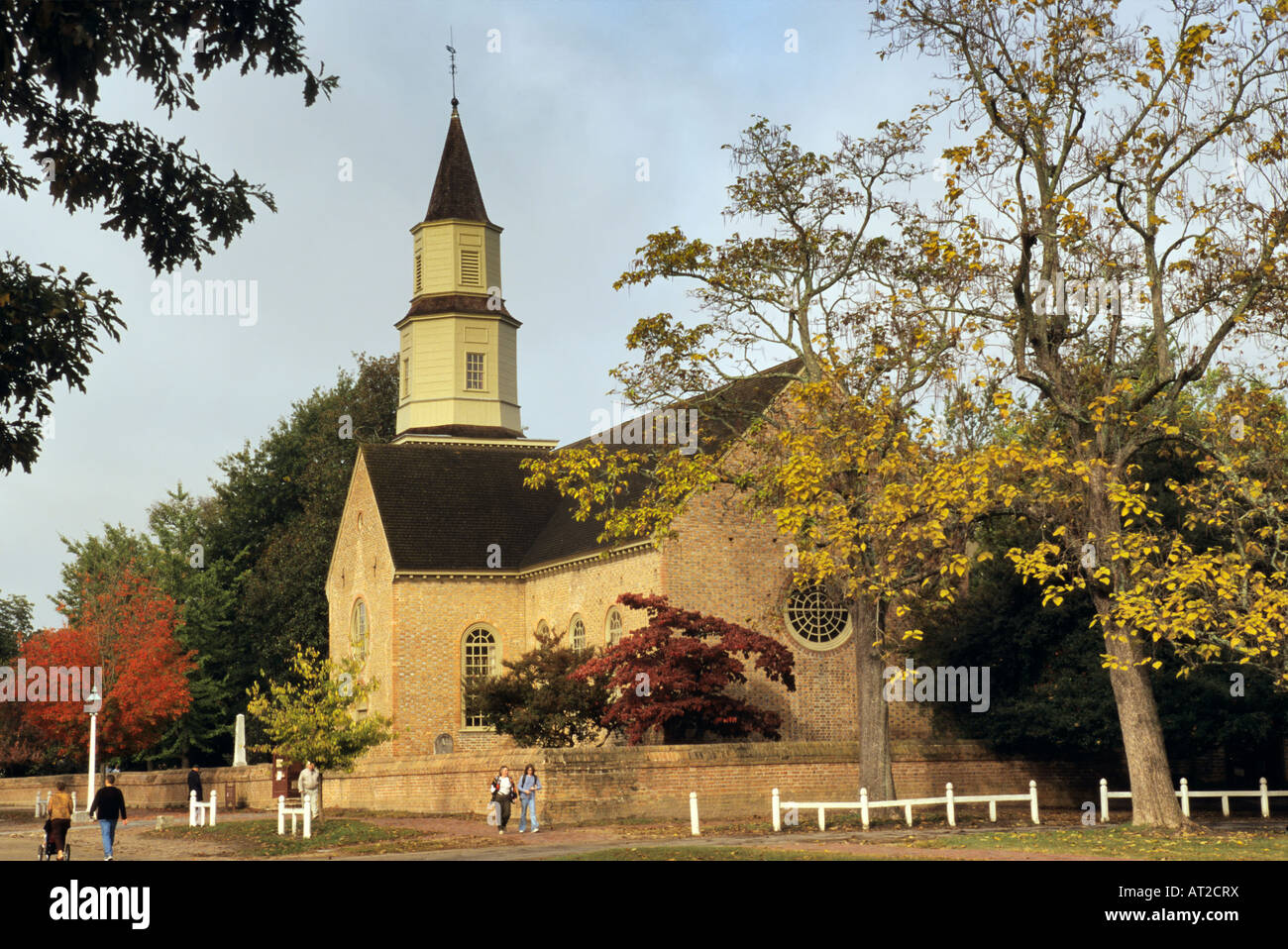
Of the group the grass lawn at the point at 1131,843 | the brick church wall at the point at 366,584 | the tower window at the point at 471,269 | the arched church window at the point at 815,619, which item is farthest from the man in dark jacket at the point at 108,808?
the tower window at the point at 471,269

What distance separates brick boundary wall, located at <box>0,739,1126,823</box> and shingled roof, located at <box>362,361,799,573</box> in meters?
8.52

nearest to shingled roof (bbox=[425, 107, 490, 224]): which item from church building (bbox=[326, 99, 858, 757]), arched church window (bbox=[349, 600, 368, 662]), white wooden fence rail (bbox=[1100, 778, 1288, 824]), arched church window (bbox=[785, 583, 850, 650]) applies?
church building (bbox=[326, 99, 858, 757])

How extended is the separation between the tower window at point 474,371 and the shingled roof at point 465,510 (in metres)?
2.70

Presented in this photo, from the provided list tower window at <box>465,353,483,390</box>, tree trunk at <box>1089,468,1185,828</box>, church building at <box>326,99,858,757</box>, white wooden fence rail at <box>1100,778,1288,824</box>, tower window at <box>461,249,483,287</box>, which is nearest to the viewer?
tree trunk at <box>1089,468,1185,828</box>

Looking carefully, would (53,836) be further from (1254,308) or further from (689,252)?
(1254,308)

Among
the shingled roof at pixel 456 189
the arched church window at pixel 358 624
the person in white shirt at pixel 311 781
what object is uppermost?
the shingled roof at pixel 456 189

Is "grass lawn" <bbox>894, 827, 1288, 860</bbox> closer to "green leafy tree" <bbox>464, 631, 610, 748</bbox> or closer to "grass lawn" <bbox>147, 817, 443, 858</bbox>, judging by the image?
"grass lawn" <bbox>147, 817, 443, 858</bbox>

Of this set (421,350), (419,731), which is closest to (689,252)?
(419,731)

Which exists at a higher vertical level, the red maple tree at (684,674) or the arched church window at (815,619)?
the arched church window at (815,619)

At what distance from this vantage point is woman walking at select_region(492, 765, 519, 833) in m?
27.4

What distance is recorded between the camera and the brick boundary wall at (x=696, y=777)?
29.4 meters

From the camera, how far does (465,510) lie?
46656 millimetres

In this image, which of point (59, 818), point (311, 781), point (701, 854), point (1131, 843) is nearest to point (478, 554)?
point (311, 781)

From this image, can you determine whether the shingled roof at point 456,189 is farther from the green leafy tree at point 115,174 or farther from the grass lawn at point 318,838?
the green leafy tree at point 115,174
